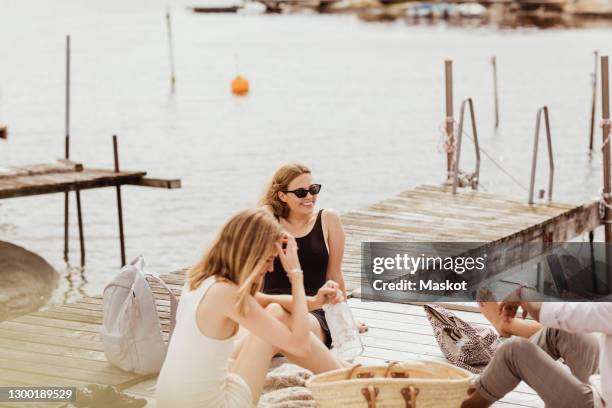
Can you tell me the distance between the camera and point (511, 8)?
390 feet

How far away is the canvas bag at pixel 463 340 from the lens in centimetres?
655

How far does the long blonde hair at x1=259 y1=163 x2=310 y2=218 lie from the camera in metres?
6.82

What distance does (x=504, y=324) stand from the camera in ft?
17.9

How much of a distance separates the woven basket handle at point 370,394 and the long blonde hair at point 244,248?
25.8 inches

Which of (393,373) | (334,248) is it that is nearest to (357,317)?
(334,248)

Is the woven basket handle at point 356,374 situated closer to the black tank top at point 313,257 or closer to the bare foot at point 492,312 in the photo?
the bare foot at point 492,312

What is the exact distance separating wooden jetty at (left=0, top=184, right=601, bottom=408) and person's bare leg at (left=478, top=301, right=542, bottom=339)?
412 mm

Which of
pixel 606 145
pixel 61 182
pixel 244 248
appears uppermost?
pixel 244 248

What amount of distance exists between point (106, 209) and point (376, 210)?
44.8 feet

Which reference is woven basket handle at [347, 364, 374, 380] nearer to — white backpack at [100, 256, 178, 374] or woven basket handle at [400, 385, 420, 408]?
woven basket handle at [400, 385, 420, 408]

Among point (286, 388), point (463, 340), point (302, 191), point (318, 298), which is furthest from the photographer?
point (302, 191)

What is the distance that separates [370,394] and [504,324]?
0.86 meters

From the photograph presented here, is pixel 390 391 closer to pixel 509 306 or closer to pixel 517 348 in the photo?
pixel 517 348

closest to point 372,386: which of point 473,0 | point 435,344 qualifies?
point 435,344
